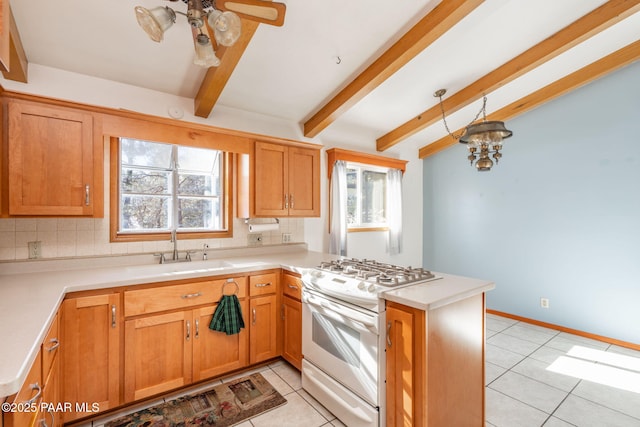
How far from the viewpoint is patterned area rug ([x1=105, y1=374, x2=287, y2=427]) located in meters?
1.94

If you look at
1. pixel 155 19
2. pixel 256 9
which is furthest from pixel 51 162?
pixel 256 9

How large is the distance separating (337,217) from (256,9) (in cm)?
249

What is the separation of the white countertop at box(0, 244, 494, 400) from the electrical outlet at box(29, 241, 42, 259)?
5 cm

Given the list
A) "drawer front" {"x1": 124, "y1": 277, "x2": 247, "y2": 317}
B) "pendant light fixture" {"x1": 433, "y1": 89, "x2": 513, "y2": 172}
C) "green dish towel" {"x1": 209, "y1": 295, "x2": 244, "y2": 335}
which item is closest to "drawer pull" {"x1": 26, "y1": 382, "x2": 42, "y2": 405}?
"drawer front" {"x1": 124, "y1": 277, "x2": 247, "y2": 317}

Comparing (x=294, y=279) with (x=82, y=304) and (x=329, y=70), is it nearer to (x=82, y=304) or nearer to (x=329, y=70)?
(x=82, y=304)

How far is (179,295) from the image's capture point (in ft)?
7.11

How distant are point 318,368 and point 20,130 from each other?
2554 millimetres

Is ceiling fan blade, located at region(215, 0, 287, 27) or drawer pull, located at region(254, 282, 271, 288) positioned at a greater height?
ceiling fan blade, located at region(215, 0, 287, 27)

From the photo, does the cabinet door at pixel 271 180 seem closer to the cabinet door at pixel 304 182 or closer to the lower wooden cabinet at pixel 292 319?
the cabinet door at pixel 304 182

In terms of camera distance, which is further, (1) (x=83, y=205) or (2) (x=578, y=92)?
(2) (x=578, y=92)

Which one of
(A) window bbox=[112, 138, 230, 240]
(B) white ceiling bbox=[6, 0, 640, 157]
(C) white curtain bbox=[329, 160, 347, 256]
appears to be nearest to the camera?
(B) white ceiling bbox=[6, 0, 640, 157]

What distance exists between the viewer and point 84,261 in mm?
2316

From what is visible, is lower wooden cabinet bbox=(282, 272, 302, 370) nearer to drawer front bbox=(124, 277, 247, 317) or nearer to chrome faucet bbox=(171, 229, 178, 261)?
drawer front bbox=(124, 277, 247, 317)

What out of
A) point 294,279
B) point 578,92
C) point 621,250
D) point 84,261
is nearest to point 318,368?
point 294,279
